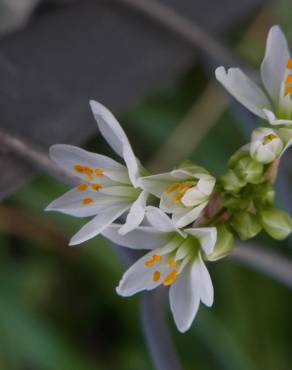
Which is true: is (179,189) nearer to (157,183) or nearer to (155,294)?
(157,183)

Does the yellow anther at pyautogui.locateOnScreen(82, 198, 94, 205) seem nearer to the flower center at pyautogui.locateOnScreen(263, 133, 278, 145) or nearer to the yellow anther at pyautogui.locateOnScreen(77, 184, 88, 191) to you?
the yellow anther at pyautogui.locateOnScreen(77, 184, 88, 191)

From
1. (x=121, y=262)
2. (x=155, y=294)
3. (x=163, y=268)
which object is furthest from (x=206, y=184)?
(x=121, y=262)

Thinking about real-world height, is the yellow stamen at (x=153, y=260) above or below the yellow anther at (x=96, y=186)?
below

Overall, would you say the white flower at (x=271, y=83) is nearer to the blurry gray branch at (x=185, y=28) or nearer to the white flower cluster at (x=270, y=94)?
the white flower cluster at (x=270, y=94)

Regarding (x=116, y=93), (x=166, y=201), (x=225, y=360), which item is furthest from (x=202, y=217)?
(x=225, y=360)

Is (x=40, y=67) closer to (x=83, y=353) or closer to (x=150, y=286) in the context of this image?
(x=150, y=286)

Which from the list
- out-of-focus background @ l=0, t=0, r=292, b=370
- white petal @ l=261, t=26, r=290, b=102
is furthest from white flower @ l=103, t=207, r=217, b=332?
out-of-focus background @ l=0, t=0, r=292, b=370

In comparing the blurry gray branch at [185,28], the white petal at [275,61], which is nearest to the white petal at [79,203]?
the white petal at [275,61]
